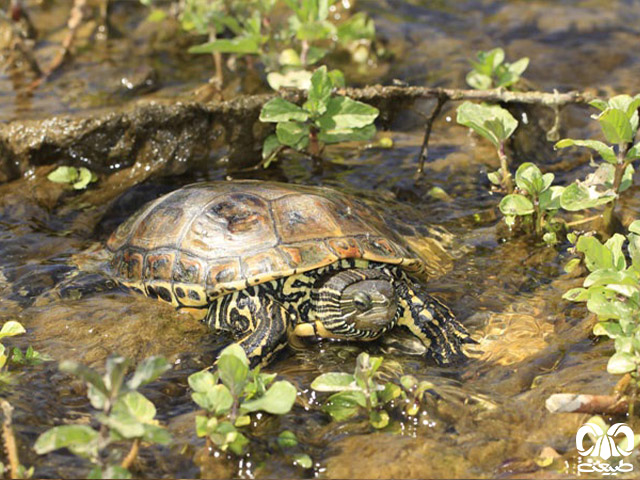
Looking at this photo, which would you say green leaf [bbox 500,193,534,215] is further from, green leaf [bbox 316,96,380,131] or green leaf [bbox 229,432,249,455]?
green leaf [bbox 229,432,249,455]

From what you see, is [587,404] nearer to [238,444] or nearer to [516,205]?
[238,444]

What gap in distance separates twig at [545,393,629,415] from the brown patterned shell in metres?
1.60

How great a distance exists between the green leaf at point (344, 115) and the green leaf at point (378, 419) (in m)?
2.89

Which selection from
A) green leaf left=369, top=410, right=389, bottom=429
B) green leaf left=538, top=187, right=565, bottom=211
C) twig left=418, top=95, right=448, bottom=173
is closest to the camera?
green leaf left=369, top=410, right=389, bottom=429

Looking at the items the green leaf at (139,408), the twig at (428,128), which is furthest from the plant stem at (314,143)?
the green leaf at (139,408)

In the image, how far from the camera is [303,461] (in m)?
3.65

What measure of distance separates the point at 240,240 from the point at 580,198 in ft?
7.41

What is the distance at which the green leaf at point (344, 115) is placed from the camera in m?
6.17

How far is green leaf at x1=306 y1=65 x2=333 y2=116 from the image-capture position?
19.7 ft

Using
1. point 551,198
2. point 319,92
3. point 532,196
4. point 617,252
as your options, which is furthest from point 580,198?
point 319,92

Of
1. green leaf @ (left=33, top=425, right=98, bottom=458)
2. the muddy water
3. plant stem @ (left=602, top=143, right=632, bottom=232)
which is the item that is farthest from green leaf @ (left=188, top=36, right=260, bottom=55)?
green leaf @ (left=33, top=425, right=98, bottom=458)

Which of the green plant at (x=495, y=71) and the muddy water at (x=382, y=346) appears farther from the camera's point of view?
the green plant at (x=495, y=71)

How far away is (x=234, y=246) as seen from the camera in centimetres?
492

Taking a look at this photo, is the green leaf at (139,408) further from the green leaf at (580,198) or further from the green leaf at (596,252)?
the green leaf at (580,198)
